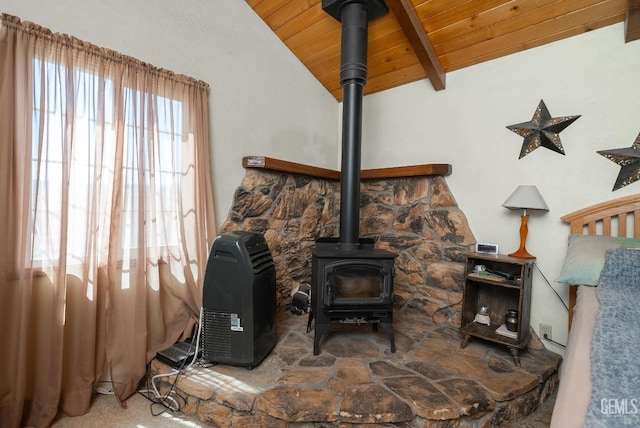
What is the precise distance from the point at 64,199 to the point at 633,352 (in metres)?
2.40

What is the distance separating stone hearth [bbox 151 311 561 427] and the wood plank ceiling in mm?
2143

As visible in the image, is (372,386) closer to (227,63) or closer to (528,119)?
(528,119)

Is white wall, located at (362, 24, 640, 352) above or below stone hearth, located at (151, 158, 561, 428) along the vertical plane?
above

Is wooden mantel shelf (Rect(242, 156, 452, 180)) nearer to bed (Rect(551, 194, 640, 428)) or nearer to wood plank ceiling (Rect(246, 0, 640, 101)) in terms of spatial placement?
wood plank ceiling (Rect(246, 0, 640, 101))

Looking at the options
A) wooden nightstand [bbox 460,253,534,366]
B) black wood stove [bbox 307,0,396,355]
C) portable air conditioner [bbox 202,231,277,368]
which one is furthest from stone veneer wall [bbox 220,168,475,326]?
portable air conditioner [bbox 202,231,277,368]

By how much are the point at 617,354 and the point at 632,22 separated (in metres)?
2.03

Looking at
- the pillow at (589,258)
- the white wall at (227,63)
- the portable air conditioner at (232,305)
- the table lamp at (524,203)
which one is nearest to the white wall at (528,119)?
the table lamp at (524,203)

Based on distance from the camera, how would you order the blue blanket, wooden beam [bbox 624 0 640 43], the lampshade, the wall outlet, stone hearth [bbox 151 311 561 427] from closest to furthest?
1. the blue blanket
2. stone hearth [bbox 151 311 561 427]
3. wooden beam [bbox 624 0 640 43]
4. the lampshade
5. the wall outlet

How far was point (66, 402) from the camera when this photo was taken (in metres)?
1.63

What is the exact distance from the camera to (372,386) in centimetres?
157

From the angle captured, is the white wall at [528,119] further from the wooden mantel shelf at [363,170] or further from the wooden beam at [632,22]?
the wooden mantel shelf at [363,170]

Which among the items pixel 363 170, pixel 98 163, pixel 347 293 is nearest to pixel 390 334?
pixel 347 293

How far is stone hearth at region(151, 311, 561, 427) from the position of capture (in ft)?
4.66

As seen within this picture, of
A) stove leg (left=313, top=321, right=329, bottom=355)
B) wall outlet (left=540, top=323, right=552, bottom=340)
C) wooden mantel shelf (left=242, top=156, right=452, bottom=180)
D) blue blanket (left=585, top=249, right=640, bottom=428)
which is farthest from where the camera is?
wooden mantel shelf (left=242, top=156, right=452, bottom=180)
